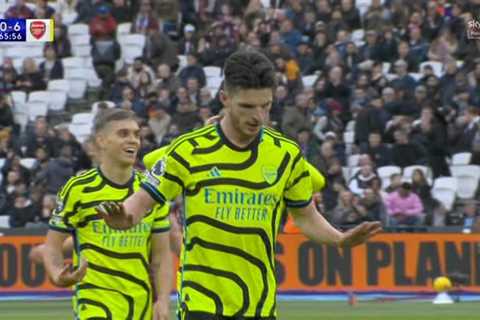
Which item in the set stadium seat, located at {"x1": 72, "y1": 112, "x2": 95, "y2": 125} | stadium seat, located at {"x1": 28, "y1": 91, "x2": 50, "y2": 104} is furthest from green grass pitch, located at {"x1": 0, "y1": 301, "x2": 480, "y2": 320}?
stadium seat, located at {"x1": 28, "y1": 91, "x2": 50, "y2": 104}

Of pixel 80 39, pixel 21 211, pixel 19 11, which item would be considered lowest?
pixel 21 211

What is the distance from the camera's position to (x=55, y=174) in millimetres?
24891

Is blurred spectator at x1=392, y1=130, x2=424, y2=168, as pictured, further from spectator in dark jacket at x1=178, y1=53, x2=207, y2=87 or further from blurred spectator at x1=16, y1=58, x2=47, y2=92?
blurred spectator at x1=16, y1=58, x2=47, y2=92

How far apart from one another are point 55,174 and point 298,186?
58.1 feet

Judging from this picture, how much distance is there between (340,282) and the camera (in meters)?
23.2

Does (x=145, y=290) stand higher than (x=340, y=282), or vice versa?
(x=145, y=290)

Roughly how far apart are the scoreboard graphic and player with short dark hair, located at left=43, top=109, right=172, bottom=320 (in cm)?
1800

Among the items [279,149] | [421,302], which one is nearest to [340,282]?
[421,302]

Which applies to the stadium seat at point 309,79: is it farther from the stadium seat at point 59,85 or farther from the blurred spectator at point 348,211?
the stadium seat at point 59,85

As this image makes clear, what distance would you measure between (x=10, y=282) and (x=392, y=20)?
331 inches

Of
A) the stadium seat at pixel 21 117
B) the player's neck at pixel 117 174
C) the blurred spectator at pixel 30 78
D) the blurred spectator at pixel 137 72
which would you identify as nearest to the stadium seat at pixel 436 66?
the blurred spectator at pixel 137 72

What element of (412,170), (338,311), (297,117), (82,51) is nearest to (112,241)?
(338,311)

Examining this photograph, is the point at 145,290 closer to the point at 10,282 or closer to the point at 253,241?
the point at 253,241

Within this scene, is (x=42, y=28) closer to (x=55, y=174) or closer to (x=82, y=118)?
(x=82, y=118)
